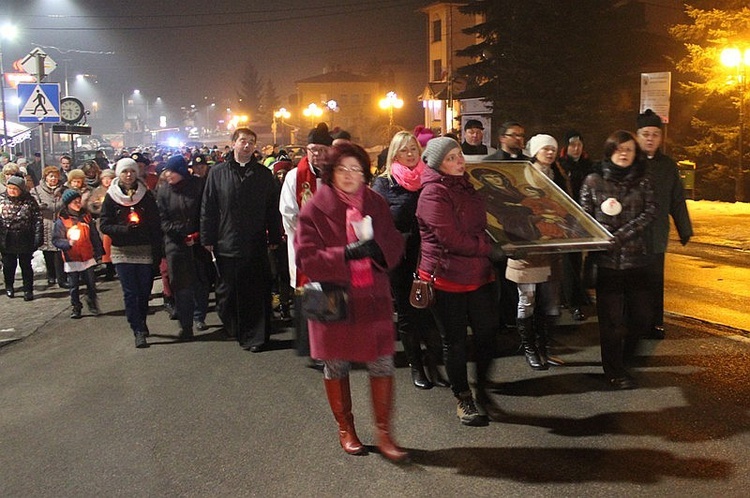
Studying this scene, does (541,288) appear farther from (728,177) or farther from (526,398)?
(728,177)

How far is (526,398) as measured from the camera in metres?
5.84

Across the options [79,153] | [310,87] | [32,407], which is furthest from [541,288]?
[310,87]

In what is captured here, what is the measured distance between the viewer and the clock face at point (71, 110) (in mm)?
17031

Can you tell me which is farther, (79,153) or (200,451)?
(79,153)

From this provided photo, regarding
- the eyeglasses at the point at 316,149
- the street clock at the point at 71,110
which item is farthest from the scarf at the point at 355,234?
the street clock at the point at 71,110

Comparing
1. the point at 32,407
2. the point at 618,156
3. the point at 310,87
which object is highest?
the point at 310,87

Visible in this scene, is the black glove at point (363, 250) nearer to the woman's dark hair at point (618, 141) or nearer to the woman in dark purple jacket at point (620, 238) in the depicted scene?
the woman in dark purple jacket at point (620, 238)

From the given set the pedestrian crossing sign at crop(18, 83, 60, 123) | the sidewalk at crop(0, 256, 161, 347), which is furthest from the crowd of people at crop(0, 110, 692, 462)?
the pedestrian crossing sign at crop(18, 83, 60, 123)

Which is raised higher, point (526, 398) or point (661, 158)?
point (661, 158)

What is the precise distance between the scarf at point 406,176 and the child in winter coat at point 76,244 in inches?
210

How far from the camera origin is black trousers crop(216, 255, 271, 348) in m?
7.71

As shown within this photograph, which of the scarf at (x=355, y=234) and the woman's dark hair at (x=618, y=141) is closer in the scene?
the scarf at (x=355, y=234)

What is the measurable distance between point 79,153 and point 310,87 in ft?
230

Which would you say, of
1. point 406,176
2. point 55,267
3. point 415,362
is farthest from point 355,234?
point 55,267
